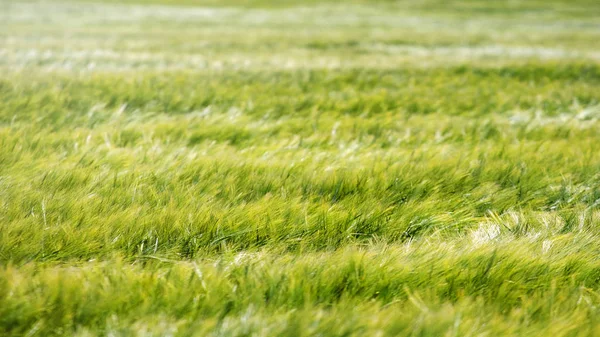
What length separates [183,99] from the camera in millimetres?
4082

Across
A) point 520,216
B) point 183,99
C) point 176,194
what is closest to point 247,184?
point 176,194

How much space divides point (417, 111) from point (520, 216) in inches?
87.0

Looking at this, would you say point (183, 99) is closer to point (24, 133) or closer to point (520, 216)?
point (24, 133)

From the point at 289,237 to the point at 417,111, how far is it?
2.62 m

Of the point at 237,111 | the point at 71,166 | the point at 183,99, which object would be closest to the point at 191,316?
the point at 71,166

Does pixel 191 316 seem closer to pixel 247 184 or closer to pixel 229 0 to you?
pixel 247 184

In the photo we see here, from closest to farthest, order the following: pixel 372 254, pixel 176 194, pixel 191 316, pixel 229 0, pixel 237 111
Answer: pixel 191 316, pixel 372 254, pixel 176 194, pixel 237 111, pixel 229 0

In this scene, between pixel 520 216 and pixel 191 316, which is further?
pixel 520 216

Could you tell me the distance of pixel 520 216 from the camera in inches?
78.1

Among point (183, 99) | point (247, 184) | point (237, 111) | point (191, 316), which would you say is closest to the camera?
point (191, 316)

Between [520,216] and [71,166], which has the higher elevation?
[71,166]

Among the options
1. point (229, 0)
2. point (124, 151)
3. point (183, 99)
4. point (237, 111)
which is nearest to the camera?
point (124, 151)

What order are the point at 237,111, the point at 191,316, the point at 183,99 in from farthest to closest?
the point at 183,99, the point at 237,111, the point at 191,316

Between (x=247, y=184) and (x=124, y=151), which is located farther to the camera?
(x=124, y=151)
